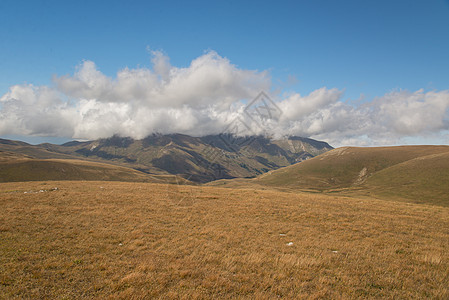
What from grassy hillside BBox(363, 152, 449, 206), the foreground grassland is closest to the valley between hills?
the foreground grassland

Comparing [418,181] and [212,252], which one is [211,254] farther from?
[418,181]

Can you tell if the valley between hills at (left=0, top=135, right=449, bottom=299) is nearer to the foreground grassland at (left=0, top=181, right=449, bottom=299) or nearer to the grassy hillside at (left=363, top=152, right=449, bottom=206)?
the foreground grassland at (left=0, top=181, right=449, bottom=299)

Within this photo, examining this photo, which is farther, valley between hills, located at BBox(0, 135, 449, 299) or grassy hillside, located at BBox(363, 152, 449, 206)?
grassy hillside, located at BBox(363, 152, 449, 206)

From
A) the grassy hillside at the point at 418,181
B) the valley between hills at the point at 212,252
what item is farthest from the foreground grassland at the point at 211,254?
the grassy hillside at the point at 418,181

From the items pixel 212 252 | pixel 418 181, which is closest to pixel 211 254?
pixel 212 252

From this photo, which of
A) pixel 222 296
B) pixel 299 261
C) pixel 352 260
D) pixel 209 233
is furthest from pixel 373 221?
pixel 222 296

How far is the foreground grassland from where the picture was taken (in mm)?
8531

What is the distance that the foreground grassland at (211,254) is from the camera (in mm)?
8531

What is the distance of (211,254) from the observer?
11828 millimetres

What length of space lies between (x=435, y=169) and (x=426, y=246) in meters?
188

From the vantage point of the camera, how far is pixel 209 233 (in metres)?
15.8

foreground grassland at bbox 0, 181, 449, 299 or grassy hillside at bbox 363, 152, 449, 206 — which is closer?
foreground grassland at bbox 0, 181, 449, 299

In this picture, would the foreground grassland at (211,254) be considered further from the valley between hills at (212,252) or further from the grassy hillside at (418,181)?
the grassy hillside at (418,181)

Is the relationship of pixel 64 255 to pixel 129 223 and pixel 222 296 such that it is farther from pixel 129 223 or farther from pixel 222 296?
pixel 222 296
